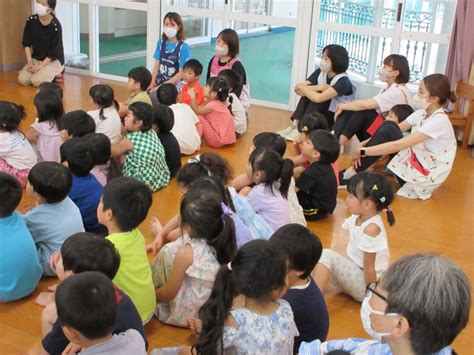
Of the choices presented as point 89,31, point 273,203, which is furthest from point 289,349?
point 89,31

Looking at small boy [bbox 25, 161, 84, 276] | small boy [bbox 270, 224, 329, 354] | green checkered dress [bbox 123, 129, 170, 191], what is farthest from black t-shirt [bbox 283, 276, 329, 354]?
green checkered dress [bbox 123, 129, 170, 191]

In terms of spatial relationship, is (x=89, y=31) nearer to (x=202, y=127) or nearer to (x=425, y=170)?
(x=202, y=127)

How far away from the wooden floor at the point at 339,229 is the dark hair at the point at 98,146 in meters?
0.47

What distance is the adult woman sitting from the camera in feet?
14.9

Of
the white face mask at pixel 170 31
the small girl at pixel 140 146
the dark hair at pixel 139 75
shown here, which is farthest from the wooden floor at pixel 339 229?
the white face mask at pixel 170 31

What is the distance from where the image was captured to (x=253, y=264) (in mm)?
1943

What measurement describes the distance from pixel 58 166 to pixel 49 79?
3.83 metres

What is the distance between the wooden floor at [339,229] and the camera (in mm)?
2531

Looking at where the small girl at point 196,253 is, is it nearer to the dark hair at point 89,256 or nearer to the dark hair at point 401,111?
the dark hair at point 89,256

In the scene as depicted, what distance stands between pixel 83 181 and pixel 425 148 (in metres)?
2.39

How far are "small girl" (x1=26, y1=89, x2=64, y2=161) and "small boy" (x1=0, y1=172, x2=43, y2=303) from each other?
124cm

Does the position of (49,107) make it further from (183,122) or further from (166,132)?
(183,122)

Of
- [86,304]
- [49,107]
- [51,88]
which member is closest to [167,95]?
[51,88]

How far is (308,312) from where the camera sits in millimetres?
2213
